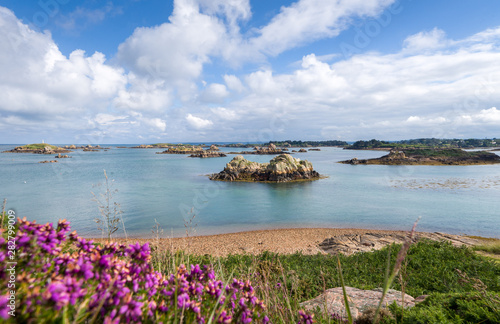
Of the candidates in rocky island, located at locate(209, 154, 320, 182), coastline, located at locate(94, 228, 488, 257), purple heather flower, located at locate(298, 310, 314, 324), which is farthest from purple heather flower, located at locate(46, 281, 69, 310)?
rocky island, located at locate(209, 154, 320, 182)

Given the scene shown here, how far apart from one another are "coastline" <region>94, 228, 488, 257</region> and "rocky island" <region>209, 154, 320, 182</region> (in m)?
30.4

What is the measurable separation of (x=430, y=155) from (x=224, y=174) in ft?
321

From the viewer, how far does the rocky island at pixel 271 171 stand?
5488 centimetres

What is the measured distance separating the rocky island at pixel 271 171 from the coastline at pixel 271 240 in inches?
1198

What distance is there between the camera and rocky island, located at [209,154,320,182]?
54.9m

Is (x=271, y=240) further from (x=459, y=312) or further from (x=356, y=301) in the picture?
(x=459, y=312)

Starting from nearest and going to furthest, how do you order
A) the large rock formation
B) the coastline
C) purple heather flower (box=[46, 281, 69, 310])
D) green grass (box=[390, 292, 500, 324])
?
purple heather flower (box=[46, 281, 69, 310]) < green grass (box=[390, 292, 500, 324]) < the large rock formation < the coastline

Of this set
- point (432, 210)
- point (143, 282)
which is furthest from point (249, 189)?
point (143, 282)

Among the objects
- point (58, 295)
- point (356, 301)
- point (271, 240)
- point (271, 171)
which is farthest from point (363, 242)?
point (271, 171)

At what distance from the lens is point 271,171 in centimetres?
5497

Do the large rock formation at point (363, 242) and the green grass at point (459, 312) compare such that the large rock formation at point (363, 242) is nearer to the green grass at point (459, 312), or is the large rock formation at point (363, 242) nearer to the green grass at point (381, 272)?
the green grass at point (381, 272)

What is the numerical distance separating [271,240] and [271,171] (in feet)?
112

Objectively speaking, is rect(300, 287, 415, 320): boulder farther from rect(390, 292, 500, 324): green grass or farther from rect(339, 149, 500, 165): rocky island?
rect(339, 149, 500, 165): rocky island

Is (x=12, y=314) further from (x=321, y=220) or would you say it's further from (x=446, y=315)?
(x=321, y=220)
